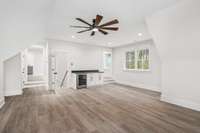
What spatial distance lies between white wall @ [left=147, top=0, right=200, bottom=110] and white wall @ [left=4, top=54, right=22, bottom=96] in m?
5.66

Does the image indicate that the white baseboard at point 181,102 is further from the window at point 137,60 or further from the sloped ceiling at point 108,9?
the sloped ceiling at point 108,9

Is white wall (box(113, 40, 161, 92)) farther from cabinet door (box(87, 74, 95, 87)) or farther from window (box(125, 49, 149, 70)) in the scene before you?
cabinet door (box(87, 74, 95, 87))

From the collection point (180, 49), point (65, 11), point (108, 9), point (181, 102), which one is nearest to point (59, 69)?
point (65, 11)

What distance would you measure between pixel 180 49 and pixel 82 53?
5.31 m

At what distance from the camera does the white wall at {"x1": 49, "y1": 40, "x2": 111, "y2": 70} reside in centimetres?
627

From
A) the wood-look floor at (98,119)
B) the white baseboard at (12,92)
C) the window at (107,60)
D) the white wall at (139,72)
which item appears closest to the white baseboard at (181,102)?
the wood-look floor at (98,119)

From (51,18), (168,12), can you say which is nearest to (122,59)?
(168,12)

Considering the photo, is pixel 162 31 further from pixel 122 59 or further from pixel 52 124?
pixel 122 59

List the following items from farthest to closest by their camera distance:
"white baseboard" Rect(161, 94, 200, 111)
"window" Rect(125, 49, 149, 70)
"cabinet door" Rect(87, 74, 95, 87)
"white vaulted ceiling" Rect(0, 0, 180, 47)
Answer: "cabinet door" Rect(87, 74, 95, 87)
"window" Rect(125, 49, 149, 70)
"white baseboard" Rect(161, 94, 200, 111)
"white vaulted ceiling" Rect(0, 0, 180, 47)

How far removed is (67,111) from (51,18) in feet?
9.70

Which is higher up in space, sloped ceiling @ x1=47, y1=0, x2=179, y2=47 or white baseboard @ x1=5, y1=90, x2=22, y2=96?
sloped ceiling @ x1=47, y1=0, x2=179, y2=47

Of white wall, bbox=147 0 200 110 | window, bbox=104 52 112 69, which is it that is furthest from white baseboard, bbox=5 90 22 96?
white wall, bbox=147 0 200 110

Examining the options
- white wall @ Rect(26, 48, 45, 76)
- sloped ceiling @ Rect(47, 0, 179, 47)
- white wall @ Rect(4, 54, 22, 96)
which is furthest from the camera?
white wall @ Rect(26, 48, 45, 76)

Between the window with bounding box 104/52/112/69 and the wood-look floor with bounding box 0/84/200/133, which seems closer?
the wood-look floor with bounding box 0/84/200/133
